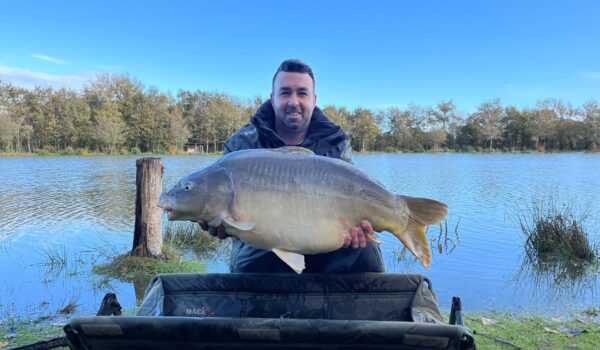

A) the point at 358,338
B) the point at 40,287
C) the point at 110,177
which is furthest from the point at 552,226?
the point at 110,177

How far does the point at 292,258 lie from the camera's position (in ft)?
5.76

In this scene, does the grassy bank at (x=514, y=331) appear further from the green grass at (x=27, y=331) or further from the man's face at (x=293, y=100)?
the man's face at (x=293, y=100)

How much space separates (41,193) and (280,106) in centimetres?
1159

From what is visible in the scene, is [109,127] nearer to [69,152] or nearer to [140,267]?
[69,152]

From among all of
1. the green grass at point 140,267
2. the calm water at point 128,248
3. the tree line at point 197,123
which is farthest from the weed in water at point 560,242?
the tree line at point 197,123

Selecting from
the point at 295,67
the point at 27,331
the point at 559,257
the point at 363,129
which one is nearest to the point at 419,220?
the point at 295,67

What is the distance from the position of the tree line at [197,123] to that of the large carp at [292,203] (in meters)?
31.0

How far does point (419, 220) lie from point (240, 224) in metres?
0.77

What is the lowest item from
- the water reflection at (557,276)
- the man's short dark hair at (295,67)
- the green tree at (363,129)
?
the water reflection at (557,276)

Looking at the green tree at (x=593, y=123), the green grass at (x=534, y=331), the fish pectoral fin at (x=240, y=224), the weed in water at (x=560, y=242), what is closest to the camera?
the fish pectoral fin at (x=240, y=224)

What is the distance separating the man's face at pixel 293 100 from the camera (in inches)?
104

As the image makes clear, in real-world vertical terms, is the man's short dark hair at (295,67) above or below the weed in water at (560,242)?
above

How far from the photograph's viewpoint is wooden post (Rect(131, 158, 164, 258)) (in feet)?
15.9

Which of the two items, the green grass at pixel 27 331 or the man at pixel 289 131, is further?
the green grass at pixel 27 331
